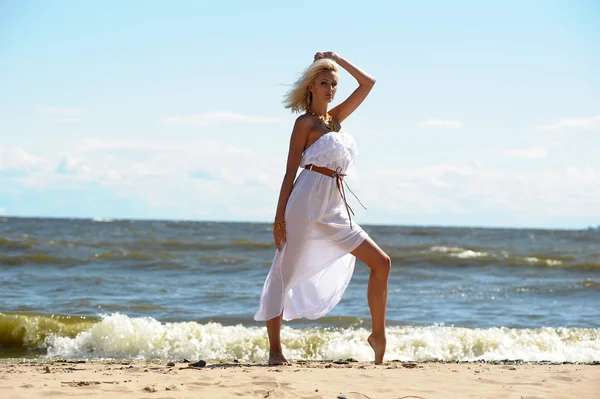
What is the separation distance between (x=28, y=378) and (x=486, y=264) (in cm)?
1580

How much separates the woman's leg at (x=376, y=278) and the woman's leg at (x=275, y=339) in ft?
2.27

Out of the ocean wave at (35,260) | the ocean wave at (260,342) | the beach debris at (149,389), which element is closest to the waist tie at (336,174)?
the beach debris at (149,389)

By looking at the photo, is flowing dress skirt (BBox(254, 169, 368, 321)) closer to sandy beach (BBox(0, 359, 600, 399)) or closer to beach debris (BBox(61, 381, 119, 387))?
sandy beach (BBox(0, 359, 600, 399))

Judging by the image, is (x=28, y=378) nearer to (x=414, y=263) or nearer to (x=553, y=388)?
(x=553, y=388)

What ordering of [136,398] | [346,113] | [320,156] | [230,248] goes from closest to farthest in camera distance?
1. [136,398]
2. [320,156]
3. [346,113]
4. [230,248]

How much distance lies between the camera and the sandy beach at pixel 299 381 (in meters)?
4.28

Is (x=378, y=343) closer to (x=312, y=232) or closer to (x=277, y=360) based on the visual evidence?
(x=277, y=360)

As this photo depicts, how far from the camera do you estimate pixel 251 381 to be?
179 inches

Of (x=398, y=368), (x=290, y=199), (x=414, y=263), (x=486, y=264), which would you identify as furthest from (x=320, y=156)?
(x=486, y=264)

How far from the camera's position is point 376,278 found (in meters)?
5.28

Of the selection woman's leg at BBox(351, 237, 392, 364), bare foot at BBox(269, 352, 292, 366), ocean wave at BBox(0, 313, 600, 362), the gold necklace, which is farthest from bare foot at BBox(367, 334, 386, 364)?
ocean wave at BBox(0, 313, 600, 362)

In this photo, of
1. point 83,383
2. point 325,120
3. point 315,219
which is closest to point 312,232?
point 315,219

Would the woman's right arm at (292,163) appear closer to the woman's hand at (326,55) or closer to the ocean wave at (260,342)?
the woman's hand at (326,55)

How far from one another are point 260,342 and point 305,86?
354 cm
